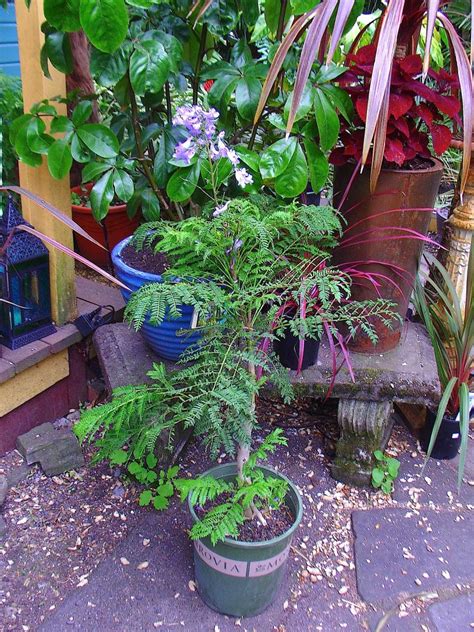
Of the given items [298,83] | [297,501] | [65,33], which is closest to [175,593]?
[297,501]

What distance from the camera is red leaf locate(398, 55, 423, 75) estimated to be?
61.1 inches

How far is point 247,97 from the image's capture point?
1.65 metres

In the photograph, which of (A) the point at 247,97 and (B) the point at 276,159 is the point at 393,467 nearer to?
(B) the point at 276,159

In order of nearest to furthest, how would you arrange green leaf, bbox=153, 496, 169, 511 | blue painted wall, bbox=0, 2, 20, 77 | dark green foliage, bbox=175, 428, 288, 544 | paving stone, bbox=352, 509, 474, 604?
1. dark green foliage, bbox=175, 428, 288, 544
2. paving stone, bbox=352, 509, 474, 604
3. green leaf, bbox=153, 496, 169, 511
4. blue painted wall, bbox=0, 2, 20, 77

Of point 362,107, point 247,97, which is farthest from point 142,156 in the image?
point 362,107

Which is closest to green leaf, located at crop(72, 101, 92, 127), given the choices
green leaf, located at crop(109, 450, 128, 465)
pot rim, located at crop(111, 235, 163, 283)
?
pot rim, located at crop(111, 235, 163, 283)

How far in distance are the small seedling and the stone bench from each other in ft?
0.08

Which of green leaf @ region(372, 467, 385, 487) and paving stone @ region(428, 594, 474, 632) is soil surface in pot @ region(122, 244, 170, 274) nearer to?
green leaf @ region(372, 467, 385, 487)

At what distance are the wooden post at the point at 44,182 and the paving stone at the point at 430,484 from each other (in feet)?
4.22

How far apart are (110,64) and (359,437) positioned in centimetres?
132

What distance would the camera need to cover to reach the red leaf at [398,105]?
1.55 meters

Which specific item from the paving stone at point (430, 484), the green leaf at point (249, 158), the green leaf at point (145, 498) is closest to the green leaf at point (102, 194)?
the green leaf at point (249, 158)

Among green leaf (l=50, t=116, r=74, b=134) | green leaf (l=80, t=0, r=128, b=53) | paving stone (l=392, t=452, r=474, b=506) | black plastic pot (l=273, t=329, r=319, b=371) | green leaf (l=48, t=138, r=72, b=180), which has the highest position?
green leaf (l=80, t=0, r=128, b=53)

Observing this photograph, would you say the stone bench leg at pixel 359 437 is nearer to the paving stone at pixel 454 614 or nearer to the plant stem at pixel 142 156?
the paving stone at pixel 454 614
